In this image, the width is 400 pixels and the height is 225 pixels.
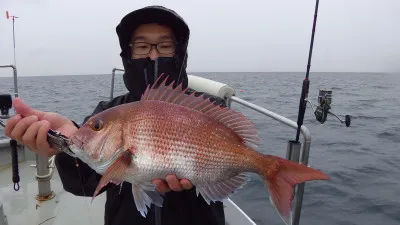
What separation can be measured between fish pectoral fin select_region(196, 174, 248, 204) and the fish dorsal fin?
0.24 meters

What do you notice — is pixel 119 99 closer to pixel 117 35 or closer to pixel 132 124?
pixel 117 35

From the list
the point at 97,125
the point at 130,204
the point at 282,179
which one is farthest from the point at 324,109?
the point at 97,125

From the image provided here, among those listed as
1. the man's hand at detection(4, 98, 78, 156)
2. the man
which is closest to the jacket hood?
the man

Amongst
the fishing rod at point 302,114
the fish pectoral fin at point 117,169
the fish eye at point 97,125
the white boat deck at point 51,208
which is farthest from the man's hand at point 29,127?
the white boat deck at point 51,208

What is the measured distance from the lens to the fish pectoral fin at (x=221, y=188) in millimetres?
1887

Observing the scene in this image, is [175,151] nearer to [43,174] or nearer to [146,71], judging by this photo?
[146,71]

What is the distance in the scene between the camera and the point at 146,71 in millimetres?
2570

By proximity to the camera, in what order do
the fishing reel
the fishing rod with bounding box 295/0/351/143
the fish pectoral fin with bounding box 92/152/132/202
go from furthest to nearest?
the fishing reel
the fishing rod with bounding box 295/0/351/143
the fish pectoral fin with bounding box 92/152/132/202

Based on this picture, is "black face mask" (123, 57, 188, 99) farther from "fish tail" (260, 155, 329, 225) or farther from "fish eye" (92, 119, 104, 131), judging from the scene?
"fish tail" (260, 155, 329, 225)

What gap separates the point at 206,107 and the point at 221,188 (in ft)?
1.64

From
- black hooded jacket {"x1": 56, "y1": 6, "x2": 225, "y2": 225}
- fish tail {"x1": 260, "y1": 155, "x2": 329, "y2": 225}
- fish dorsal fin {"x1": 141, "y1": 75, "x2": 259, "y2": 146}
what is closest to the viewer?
fish tail {"x1": 260, "y1": 155, "x2": 329, "y2": 225}

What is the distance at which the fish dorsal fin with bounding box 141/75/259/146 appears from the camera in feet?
6.34

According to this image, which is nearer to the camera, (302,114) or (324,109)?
(302,114)

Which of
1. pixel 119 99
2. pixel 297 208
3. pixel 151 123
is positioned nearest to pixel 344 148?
pixel 297 208
